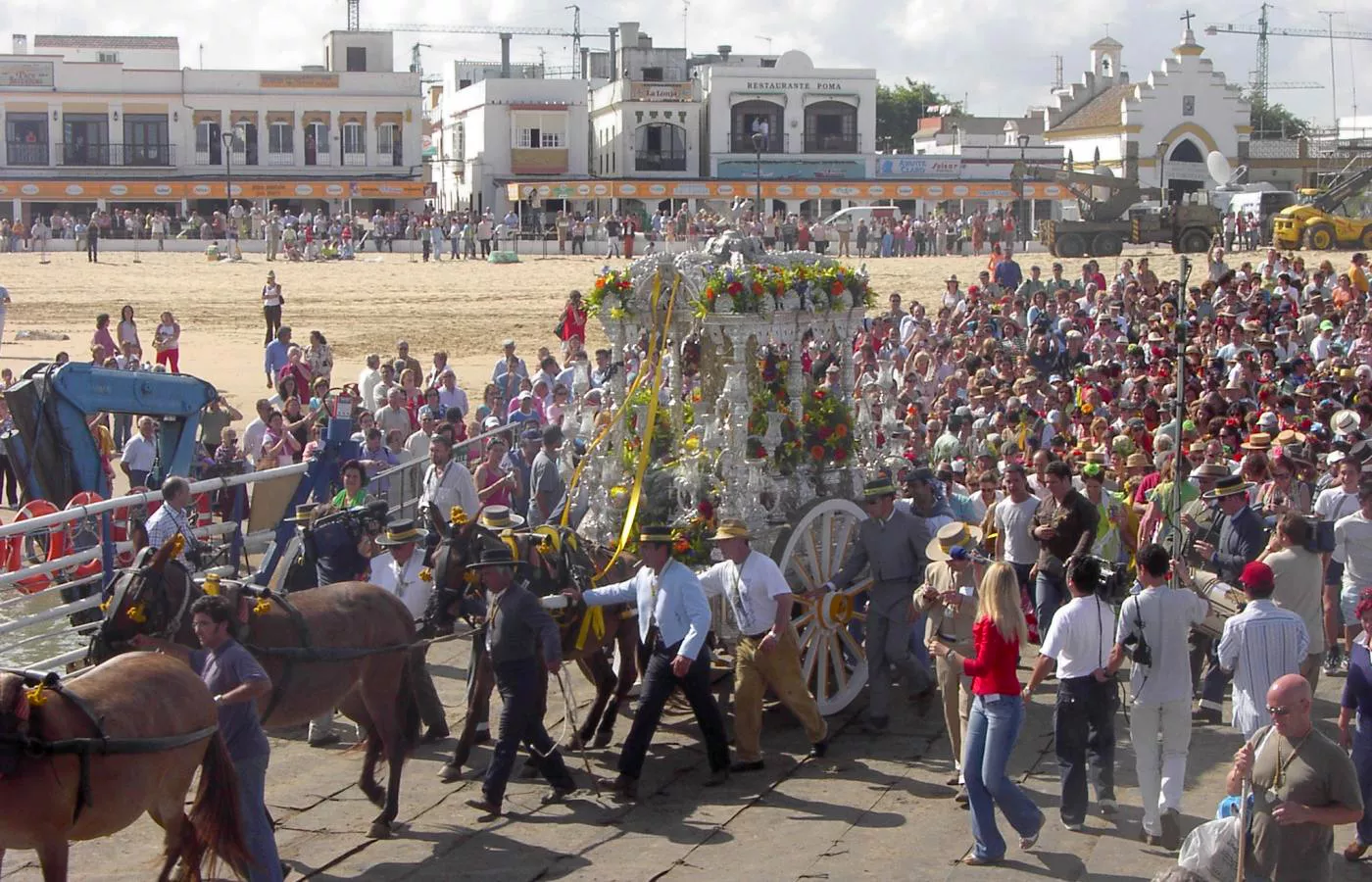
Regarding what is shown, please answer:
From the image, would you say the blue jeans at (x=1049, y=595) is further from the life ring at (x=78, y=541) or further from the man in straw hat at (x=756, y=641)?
the life ring at (x=78, y=541)

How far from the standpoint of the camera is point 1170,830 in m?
8.17

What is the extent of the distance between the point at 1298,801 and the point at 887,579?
13.6ft

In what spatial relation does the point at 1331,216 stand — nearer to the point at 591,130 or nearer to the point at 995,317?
the point at 995,317

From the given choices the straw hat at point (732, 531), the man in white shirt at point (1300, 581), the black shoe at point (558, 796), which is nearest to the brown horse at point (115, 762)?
the black shoe at point (558, 796)

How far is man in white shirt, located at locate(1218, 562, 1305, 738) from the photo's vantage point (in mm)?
7781

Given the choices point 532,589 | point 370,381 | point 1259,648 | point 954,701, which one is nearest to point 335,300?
point 370,381

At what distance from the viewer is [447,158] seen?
77.5 m

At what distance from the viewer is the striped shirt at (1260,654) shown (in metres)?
7.78

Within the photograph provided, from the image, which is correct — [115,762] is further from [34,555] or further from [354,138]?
[354,138]

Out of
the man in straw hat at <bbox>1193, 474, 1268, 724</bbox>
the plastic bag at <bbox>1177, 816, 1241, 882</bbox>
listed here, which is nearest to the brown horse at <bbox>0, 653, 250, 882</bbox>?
the plastic bag at <bbox>1177, 816, 1241, 882</bbox>

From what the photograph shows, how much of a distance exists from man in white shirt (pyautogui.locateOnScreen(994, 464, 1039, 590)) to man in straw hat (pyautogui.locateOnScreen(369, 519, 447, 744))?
3.85m

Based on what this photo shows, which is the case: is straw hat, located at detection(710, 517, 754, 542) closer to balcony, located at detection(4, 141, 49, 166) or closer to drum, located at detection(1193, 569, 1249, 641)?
drum, located at detection(1193, 569, 1249, 641)

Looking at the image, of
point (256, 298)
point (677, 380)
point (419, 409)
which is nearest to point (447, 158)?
point (256, 298)

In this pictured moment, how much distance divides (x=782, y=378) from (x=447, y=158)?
68516 millimetres
